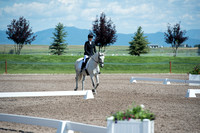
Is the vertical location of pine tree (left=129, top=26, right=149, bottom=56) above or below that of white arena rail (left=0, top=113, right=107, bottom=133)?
above

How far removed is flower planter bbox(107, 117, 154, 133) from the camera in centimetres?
495

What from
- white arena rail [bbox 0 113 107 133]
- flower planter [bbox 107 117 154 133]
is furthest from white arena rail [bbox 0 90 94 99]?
flower planter [bbox 107 117 154 133]

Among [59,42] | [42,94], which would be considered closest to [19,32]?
[59,42]

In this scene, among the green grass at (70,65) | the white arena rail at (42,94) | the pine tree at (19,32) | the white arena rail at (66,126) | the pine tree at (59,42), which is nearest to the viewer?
the white arena rail at (66,126)

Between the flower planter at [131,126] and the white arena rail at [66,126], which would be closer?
the flower planter at [131,126]

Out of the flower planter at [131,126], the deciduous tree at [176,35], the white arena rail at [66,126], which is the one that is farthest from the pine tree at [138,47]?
the flower planter at [131,126]

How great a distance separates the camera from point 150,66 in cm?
4347

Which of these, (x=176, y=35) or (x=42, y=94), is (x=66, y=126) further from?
(x=176, y=35)

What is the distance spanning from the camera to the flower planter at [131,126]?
4.95 meters

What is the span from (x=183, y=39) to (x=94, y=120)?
178ft

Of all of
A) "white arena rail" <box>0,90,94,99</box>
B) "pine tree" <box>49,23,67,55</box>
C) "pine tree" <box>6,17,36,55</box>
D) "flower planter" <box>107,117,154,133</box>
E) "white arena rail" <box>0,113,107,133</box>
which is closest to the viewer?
"flower planter" <box>107,117,154,133</box>

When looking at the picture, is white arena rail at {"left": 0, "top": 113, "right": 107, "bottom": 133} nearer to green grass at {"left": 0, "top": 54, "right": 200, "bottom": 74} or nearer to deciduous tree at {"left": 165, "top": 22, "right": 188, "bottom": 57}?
green grass at {"left": 0, "top": 54, "right": 200, "bottom": 74}

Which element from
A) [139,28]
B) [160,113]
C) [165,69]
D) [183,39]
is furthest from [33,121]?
[139,28]

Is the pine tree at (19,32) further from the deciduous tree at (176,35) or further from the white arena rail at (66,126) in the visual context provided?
the white arena rail at (66,126)
